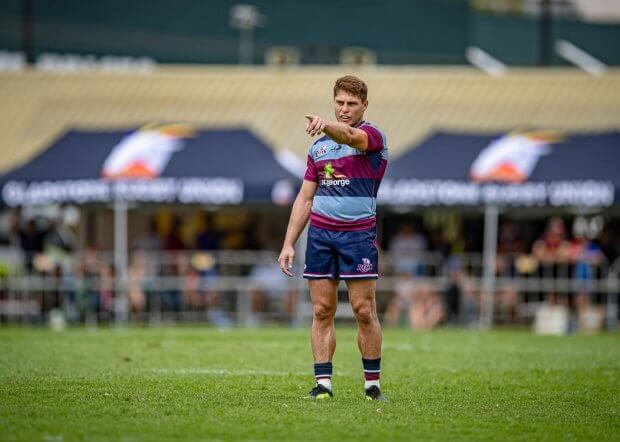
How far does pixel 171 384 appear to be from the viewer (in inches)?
377

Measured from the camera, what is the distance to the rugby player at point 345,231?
8.68 meters

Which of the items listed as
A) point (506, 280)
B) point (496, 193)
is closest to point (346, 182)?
point (496, 193)

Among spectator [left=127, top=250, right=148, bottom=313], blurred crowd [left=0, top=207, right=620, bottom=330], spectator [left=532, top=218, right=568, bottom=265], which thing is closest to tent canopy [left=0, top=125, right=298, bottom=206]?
blurred crowd [left=0, top=207, right=620, bottom=330]

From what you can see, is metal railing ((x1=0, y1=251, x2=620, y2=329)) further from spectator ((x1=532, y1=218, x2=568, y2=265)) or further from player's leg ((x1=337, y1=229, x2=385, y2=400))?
player's leg ((x1=337, y1=229, x2=385, y2=400))

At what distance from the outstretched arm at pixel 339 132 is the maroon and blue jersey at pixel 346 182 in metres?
0.19

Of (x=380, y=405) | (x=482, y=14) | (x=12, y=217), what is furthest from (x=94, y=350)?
(x=482, y=14)

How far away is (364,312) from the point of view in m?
8.72

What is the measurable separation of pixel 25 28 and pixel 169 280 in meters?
11.3

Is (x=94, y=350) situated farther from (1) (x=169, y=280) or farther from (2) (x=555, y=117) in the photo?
(2) (x=555, y=117)

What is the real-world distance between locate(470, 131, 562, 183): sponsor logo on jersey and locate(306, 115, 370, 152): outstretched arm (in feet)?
43.6

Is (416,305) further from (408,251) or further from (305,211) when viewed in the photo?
(305,211)

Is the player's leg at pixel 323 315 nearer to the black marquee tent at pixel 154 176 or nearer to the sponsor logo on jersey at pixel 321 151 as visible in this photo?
the sponsor logo on jersey at pixel 321 151

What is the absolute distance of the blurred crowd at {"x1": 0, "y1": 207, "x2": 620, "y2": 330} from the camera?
72.5ft

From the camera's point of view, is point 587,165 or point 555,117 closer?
point 587,165
